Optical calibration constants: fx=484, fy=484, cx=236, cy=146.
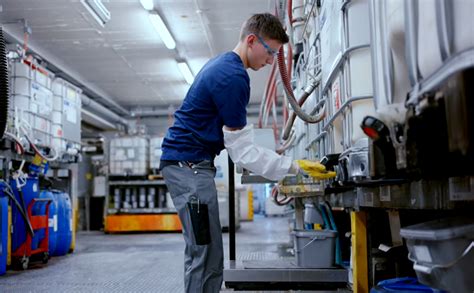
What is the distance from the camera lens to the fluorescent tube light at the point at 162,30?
22.3 feet

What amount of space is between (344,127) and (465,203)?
0.82m

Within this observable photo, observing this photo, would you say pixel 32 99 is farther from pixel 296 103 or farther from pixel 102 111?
pixel 102 111

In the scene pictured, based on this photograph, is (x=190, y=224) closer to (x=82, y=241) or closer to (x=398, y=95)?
(x=398, y=95)

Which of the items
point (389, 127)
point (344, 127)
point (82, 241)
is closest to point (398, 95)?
point (389, 127)

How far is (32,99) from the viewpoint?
18.6ft

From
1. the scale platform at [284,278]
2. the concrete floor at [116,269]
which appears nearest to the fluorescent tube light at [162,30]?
the concrete floor at [116,269]

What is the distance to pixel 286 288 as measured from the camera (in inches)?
136

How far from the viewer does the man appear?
201cm

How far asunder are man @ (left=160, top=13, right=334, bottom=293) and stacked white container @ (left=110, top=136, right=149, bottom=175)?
8.52 meters

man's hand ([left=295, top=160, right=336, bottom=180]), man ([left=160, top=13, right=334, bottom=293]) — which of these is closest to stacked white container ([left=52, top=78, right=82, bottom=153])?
man ([left=160, top=13, right=334, bottom=293])

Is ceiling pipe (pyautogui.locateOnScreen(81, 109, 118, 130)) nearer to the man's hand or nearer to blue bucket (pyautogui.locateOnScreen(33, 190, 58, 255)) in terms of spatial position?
blue bucket (pyautogui.locateOnScreen(33, 190, 58, 255))

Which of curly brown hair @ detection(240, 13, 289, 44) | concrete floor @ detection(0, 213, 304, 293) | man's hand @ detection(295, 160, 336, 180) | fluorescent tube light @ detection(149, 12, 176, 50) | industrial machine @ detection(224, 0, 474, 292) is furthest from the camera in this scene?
fluorescent tube light @ detection(149, 12, 176, 50)

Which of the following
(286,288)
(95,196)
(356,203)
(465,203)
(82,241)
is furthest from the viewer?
(95,196)

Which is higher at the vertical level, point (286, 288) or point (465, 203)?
point (465, 203)
